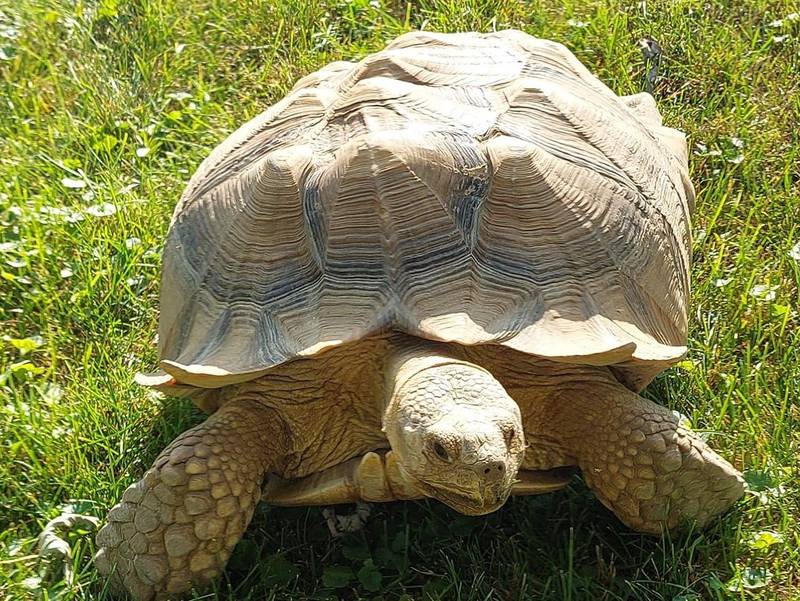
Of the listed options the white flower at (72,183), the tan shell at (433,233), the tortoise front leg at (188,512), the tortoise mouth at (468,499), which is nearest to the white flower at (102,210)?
the white flower at (72,183)

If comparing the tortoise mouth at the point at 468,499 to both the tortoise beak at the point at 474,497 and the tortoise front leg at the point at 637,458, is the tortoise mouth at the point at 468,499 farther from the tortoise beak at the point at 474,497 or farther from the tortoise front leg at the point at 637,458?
the tortoise front leg at the point at 637,458

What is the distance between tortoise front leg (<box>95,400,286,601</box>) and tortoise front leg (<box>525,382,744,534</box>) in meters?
0.88

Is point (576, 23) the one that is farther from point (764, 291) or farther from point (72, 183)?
point (72, 183)

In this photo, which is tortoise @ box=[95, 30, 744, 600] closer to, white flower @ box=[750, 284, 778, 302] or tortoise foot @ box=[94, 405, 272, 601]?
tortoise foot @ box=[94, 405, 272, 601]

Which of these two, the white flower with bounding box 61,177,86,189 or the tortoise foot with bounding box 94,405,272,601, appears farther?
the white flower with bounding box 61,177,86,189

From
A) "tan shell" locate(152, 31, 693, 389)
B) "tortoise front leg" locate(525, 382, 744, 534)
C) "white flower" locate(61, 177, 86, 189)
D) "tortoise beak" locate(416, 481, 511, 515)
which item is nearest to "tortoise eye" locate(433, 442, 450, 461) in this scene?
"tortoise beak" locate(416, 481, 511, 515)

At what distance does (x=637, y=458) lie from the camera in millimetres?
2848

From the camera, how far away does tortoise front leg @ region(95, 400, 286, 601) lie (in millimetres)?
2824

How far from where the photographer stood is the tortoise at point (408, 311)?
8.87ft

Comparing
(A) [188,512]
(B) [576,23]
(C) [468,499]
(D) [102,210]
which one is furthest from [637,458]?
(B) [576,23]

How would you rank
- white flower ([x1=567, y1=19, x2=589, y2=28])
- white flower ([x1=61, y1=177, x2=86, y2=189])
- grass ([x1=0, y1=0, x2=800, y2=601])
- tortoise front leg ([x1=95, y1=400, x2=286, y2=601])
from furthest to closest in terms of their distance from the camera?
white flower ([x1=567, y1=19, x2=589, y2=28]) → white flower ([x1=61, y1=177, x2=86, y2=189]) → grass ([x1=0, y1=0, x2=800, y2=601]) → tortoise front leg ([x1=95, y1=400, x2=286, y2=601])

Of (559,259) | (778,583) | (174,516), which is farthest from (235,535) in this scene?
(778,583)

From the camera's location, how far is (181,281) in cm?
315

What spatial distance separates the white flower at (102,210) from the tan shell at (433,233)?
1279 mm
